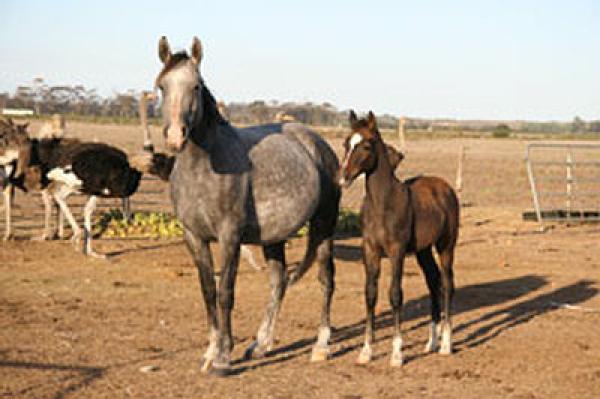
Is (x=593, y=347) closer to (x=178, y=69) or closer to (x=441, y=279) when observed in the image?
(x=441, y=279)

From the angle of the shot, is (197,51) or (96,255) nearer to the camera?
(197,51)

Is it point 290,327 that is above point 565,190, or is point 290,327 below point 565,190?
above

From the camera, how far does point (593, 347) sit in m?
9.64

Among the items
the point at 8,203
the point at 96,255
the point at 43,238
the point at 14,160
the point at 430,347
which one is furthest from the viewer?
the point at 8,203

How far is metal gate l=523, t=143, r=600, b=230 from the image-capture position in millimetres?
21531

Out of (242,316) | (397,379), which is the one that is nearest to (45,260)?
(242,316)

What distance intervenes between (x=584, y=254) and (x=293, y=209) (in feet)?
33.0

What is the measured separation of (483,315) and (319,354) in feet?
11.1

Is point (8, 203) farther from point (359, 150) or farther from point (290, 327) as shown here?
point (359, 150)

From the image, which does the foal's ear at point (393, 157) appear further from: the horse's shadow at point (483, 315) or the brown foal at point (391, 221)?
the horse's shadow at point (483, 315)

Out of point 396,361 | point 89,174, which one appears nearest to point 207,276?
point 396,361

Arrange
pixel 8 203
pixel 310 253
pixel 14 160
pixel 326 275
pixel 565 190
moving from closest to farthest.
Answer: pixel 326 275 → pixel 310 253 → pixel 14 160 → pixel 8 203 → pixel 565 190

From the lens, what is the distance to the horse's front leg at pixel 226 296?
8.06 meters

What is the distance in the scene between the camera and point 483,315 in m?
11.5
